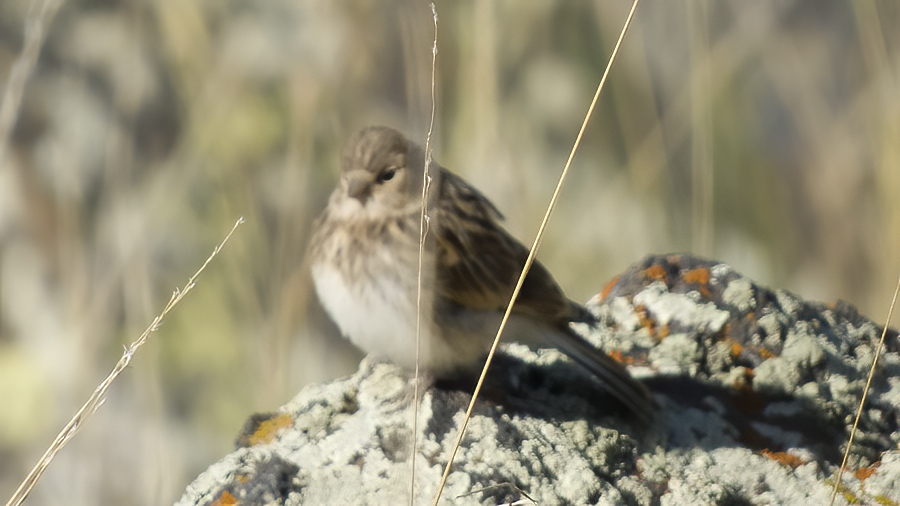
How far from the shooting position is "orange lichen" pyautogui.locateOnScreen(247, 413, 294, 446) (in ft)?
7.62

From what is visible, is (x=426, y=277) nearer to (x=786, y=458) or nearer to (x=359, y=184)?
(x=359, y=184)

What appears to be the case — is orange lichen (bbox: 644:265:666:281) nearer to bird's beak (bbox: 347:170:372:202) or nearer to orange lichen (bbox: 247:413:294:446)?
bird's beak (bbox: 347:170:372:202)

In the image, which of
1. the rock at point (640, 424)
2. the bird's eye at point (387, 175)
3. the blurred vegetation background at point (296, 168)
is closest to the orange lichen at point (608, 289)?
the rock at point (640, 424)

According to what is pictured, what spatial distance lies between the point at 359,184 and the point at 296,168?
0.72 m

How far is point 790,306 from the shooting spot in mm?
2615

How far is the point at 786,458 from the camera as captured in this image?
88.4 inches

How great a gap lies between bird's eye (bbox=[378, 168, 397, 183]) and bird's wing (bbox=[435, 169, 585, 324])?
14 cm

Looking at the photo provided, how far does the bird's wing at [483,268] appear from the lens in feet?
8.16

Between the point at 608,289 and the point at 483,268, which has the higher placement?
the point at 608,289

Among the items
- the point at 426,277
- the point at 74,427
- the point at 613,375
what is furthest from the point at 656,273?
the point at 74,427

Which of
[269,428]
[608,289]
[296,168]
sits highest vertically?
[296,168]

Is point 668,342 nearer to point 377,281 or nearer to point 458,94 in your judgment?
point 377,281

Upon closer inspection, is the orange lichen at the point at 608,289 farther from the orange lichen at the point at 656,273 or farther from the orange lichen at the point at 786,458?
the orange lichen at the point at 786,458

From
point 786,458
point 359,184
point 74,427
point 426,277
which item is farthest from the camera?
point 359,184
